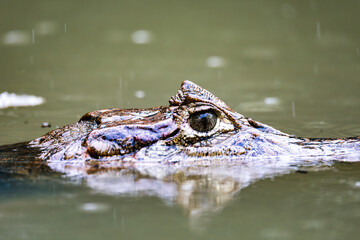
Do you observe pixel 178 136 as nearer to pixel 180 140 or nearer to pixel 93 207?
pixel 180 140

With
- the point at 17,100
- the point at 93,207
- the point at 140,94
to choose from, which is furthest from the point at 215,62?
the point at 93,207

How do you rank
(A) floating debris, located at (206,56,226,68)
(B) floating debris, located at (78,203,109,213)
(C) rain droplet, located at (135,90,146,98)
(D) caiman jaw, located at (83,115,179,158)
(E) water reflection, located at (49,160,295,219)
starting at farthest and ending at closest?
(A) floating debris, located at (206,56,226,68)
(C) rain droplet, located at (135,90,146,98)
(D) caiman jaw, located at (83,115,179,158)
(E) water reflection, located at (49,160,295,219)
(B) floating debris, located at (78,203,109,213)

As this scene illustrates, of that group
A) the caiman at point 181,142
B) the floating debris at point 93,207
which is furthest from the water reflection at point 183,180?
the floating debris at point 93,207

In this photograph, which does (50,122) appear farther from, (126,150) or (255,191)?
(255,191)

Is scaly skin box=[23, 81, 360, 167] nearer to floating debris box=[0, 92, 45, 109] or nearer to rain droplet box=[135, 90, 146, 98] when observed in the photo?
floating debris box=[0, 92, 45, 109]

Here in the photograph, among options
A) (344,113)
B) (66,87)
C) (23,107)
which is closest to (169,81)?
(66,87)

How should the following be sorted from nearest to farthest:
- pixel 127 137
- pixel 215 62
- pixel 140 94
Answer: pixel 127 137
pixel 140 94
pixel 215 62

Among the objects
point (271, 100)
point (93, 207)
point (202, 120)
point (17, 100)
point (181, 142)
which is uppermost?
point (17, 100)

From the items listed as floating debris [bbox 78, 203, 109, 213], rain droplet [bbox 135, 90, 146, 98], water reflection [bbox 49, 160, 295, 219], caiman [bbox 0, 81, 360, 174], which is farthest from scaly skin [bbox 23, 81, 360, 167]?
rain droplet [bbox 135, 90, 146, 98]
